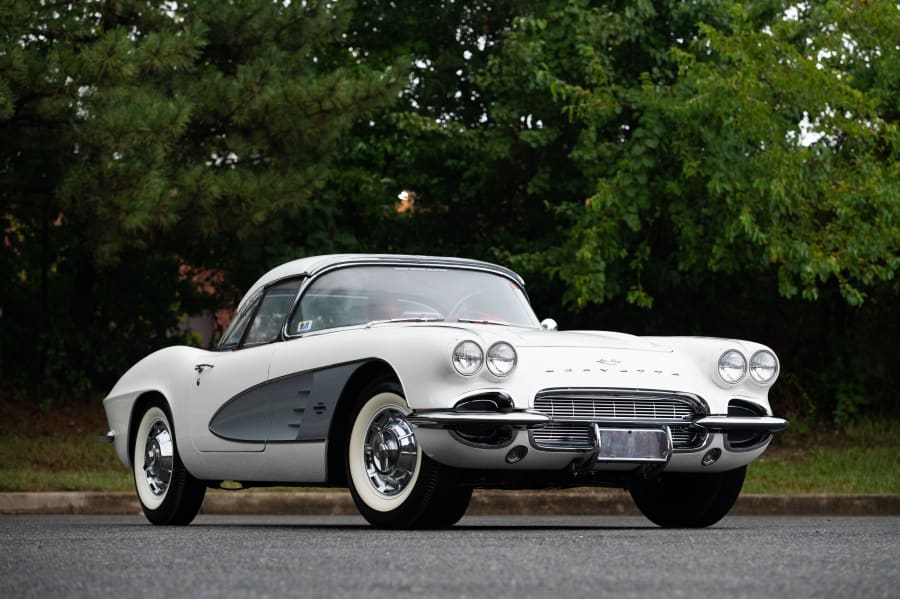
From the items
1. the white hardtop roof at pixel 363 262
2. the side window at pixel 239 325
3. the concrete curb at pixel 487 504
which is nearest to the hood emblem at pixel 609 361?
the white hardtop roof at pixel 363 262

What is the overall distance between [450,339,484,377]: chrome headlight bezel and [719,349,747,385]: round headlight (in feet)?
4.72

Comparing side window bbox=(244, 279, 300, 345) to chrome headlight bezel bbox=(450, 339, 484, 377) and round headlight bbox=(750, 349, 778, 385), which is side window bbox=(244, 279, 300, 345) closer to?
chrome headlight bezel bbox=(450, 339, 484, 377)

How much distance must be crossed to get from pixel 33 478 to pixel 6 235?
6.41m

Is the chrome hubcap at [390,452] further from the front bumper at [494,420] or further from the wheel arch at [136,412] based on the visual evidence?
the wheel arch at [136,412]

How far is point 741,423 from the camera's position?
24.4 feet

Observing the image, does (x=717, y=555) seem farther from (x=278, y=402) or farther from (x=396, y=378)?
(x=278, y=402)

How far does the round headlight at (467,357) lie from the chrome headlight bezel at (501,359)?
4 centimetres

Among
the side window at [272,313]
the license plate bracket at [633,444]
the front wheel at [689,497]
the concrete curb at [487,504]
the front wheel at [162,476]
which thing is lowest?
the concrete curb at [487,504]

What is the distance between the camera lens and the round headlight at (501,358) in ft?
22.9

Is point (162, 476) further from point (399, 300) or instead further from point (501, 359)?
point (501, 359)

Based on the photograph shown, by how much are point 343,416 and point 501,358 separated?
1.00 meters

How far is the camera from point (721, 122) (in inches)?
637

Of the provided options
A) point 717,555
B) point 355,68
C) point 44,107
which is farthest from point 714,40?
point 717,555

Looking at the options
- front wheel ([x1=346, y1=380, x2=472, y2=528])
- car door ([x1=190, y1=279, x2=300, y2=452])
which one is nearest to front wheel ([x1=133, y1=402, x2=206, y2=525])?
car door ([x1=190, y1=279, x2=300, y2=452])
